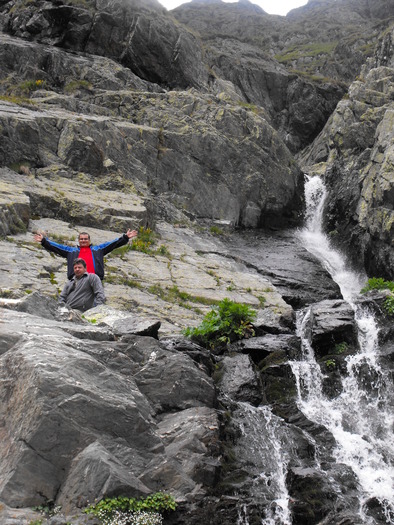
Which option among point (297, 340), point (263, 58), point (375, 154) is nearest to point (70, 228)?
point (297, 340)

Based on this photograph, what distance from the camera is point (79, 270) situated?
9609 millimetres

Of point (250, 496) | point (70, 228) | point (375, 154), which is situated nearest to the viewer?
point (250, 496)

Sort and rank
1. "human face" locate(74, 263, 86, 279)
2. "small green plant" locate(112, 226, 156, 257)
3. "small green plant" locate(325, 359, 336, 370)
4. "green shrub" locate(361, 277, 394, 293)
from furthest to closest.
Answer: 1. "small green plant" locate(112, 226, 156, 257)
2. "green shrub" locate(361, 277, 394, 293)
3. "small green plant" locate(325, 359, 336, 370)
4. "human face" locate(74, 263, 86, 279)

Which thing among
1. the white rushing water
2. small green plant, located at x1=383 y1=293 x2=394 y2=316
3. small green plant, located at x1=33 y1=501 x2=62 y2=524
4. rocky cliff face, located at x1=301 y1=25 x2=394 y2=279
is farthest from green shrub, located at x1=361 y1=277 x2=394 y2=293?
small green plant, located at x1=33 y1=501 x2=62 y2=524

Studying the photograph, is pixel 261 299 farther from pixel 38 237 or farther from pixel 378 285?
pixel 38 237

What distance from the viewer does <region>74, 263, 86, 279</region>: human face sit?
31.4 feet

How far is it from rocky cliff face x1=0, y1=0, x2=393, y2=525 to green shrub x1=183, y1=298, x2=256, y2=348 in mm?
392

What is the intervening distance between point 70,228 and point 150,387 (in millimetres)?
11111

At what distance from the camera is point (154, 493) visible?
6215 mm

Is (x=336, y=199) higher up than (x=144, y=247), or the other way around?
(x=336, y=199)

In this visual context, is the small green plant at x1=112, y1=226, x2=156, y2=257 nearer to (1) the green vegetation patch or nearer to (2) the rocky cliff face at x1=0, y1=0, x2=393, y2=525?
(2) the rocky cliff face at x1=0, y1=0, x2=393, y2=525

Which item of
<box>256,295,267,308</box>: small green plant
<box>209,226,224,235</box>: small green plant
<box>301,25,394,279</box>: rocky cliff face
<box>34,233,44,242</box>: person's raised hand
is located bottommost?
<box>256,295,267,308</box>: small green plant

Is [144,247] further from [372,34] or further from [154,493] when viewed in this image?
[372,34]

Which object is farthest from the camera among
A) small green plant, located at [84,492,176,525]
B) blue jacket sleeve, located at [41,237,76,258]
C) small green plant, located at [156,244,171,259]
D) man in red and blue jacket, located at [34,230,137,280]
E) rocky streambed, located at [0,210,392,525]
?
small green plant, located at [156,244,171,259]
